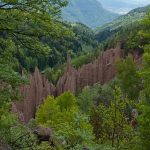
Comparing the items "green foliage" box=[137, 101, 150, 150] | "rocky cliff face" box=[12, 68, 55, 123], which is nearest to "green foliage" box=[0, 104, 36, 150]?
"green foliage" box=[137, 101, 150, 150]

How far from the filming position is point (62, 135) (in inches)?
837

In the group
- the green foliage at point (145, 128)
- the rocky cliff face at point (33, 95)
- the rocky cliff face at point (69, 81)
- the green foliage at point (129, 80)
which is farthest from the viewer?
the rocky cliff face at point (69, 81)

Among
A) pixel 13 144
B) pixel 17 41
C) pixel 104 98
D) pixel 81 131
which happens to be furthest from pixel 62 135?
pixel 104 98

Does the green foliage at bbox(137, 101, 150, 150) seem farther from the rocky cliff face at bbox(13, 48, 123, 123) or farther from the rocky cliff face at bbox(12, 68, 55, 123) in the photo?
the rocky cliff face at bbox(12, 68, 55, 123)

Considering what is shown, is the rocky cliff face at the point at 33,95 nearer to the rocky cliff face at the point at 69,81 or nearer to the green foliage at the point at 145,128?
the rocky cliff face at the point at 69,81

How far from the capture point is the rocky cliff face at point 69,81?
11137 cm

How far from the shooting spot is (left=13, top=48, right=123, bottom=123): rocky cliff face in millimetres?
111369

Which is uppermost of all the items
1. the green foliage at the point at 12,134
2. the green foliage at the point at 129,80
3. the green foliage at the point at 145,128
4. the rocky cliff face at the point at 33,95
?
the green foliage at the point at 12,134

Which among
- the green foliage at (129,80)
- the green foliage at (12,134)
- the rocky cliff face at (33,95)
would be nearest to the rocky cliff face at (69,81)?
the rocky cliff face at (33,95)

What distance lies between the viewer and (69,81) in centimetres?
13112

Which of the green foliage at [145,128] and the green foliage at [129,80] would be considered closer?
the green foliage at [145,128]

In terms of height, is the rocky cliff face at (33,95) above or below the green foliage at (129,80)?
below

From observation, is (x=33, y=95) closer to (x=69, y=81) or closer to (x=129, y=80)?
(x=69, y=81)

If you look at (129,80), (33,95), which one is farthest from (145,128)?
(33,95)
